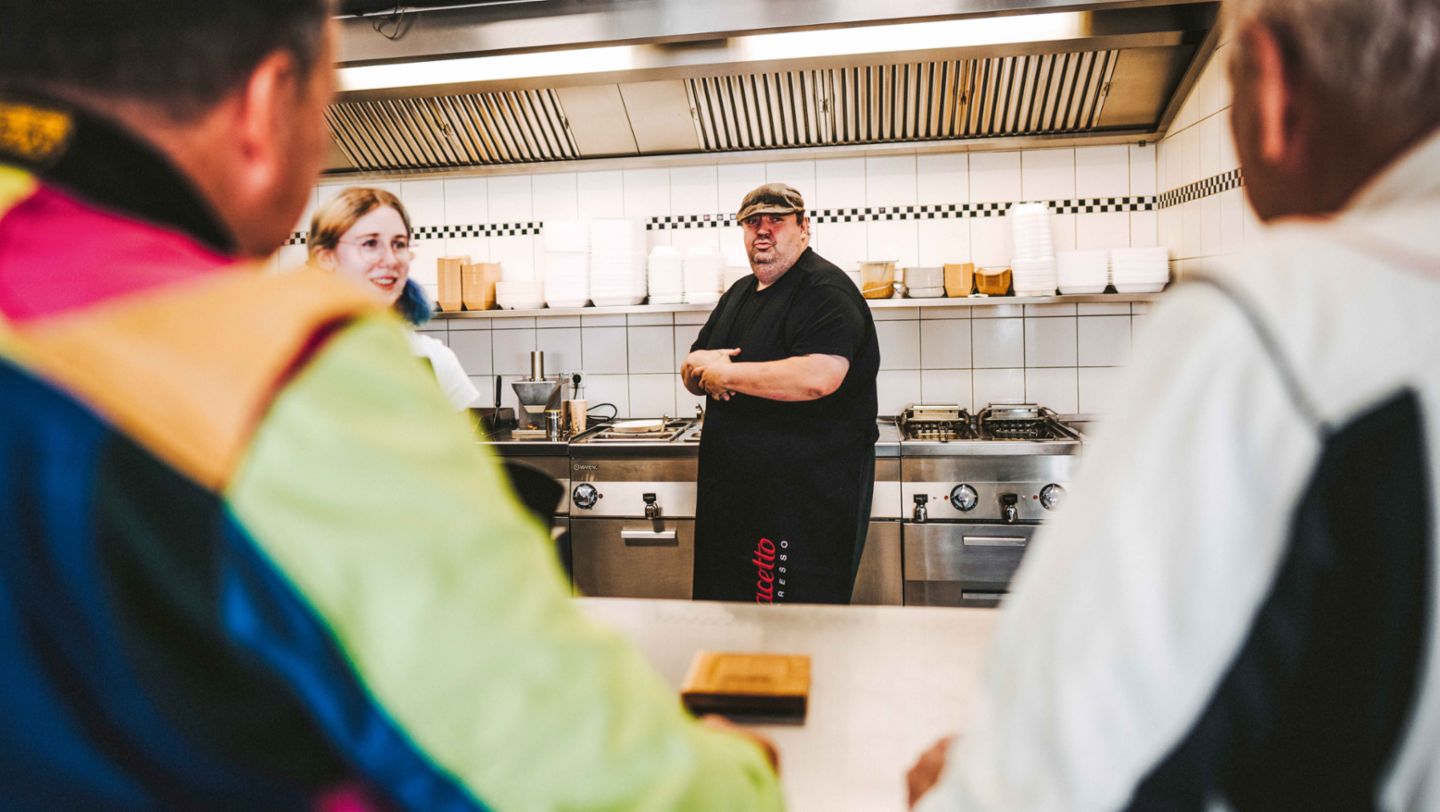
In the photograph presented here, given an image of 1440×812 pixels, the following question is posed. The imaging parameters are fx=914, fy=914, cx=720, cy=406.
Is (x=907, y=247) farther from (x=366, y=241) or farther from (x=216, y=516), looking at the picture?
(x=216, y=516)

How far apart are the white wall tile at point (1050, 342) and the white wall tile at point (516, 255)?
2316 mm

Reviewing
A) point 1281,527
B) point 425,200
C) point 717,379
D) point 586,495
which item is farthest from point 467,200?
point 1281,527

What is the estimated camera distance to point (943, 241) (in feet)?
13.4

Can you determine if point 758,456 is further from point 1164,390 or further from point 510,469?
point 1164,390

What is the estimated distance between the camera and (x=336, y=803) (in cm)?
56

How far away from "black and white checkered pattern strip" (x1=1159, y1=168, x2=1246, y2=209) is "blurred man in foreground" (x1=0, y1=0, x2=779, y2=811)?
2961 millimetres

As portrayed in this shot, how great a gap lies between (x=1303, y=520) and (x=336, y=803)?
0.62m

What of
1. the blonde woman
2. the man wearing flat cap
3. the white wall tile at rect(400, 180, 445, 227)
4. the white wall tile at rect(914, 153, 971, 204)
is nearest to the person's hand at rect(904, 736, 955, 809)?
the blonde woman

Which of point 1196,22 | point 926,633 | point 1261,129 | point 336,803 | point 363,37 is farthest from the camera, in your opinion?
point 363,37

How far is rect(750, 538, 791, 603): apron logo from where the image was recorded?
2834mm

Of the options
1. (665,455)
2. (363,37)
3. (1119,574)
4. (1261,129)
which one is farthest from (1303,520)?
(363,37)

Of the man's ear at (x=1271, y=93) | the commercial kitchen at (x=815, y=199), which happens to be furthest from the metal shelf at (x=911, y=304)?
the man's ear at (x=1271, y=93)

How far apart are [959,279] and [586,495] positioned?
1739mm

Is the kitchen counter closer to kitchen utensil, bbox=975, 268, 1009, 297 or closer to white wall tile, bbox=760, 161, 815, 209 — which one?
kitchen utensil, bbox=975, 268, 1009, 297
